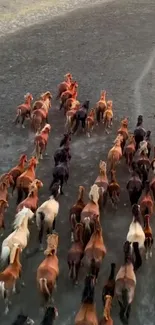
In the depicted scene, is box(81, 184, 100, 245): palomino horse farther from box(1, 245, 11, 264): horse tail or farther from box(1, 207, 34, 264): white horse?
box(1, 245, 11, 264): horse tail

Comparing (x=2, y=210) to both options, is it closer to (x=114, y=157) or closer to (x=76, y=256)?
(x=76, y=256)

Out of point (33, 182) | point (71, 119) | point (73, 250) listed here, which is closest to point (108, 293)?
point (73, 250)

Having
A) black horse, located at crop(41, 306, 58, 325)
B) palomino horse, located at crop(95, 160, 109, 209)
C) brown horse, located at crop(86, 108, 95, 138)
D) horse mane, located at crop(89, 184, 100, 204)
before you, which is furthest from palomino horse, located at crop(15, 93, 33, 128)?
black horse, located at crop(41, 306, 58, 325)

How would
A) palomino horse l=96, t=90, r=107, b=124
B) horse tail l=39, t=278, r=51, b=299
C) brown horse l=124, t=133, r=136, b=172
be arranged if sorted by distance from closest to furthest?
horse tail l=39, t=278, r=51, b=299 → brown horse l=124, t=133, r=136, b=172 → palomino horse l=96, t=90, r=107, b=124

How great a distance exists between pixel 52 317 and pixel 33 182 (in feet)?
11.2

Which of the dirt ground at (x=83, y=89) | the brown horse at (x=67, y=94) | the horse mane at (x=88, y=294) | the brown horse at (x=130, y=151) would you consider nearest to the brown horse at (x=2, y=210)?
the dirt ground at (x=83, y=89)

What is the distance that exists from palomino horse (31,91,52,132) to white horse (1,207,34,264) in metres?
4.01

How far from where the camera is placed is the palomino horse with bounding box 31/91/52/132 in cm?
1337

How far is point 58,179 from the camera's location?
11.2 m

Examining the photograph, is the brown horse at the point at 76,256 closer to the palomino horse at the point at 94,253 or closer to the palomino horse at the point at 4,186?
the palomino horse at the point at 94,253

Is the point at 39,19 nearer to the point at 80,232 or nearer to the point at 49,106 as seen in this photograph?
the point at 49,106

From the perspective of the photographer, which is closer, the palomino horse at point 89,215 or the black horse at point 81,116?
the palomino horse at point 89,215

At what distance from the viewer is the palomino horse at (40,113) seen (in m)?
13.4

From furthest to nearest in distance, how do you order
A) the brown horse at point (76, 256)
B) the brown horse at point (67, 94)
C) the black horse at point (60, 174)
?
the brown horse at point (67, 94)
the black horse at point (60, 174)
the brown horse at point (76, 256)
